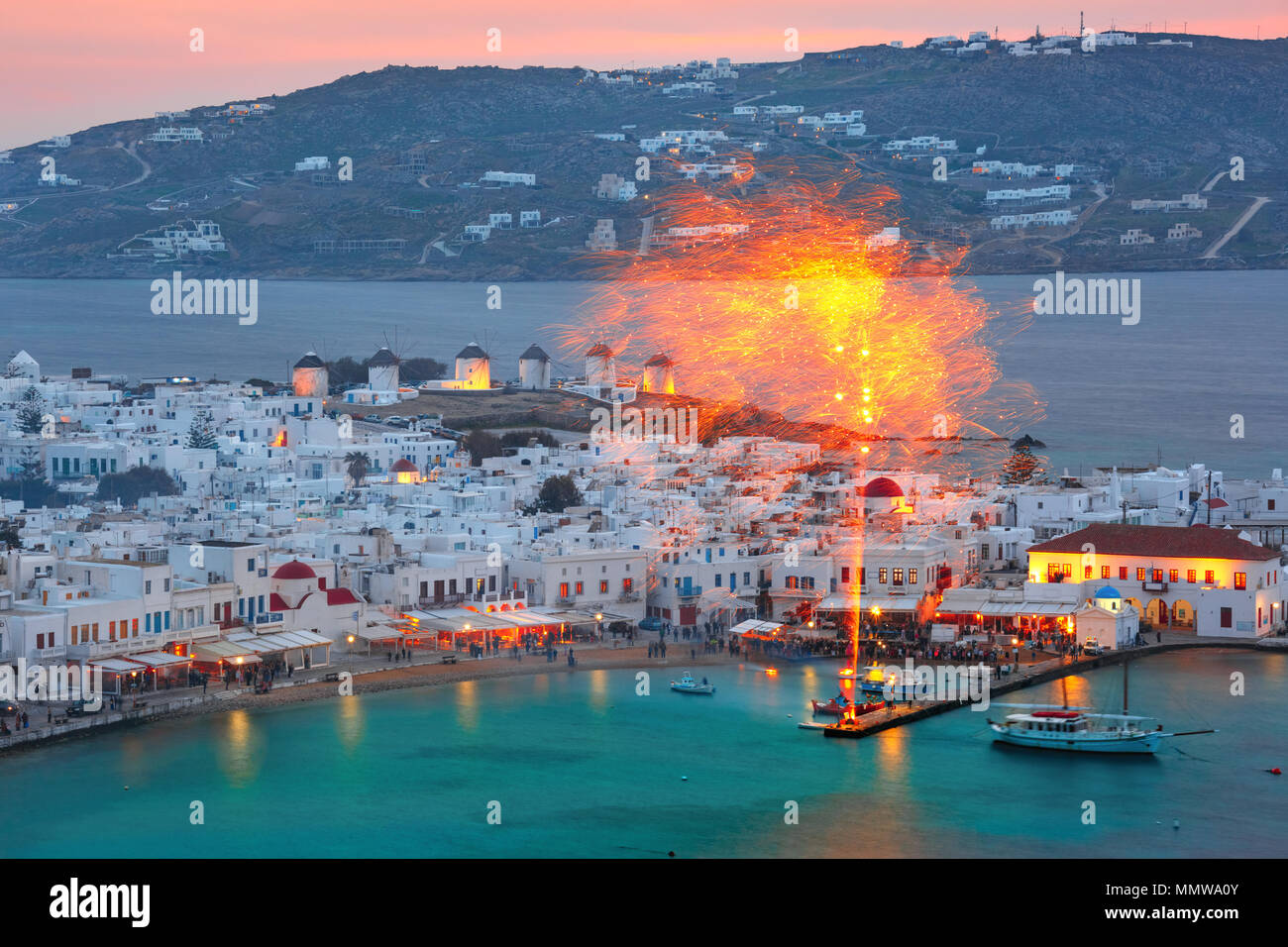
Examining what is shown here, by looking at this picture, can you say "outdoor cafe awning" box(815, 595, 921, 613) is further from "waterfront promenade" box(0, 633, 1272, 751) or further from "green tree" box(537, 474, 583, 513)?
"green tree" box(537, 474, 583, 513)

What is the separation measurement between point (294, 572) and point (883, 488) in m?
8.78

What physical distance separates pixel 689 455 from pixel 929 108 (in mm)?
98541

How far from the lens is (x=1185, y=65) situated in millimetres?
133625

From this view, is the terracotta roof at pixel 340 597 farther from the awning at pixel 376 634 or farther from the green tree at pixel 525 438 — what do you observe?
the green tree at pixel 525 438

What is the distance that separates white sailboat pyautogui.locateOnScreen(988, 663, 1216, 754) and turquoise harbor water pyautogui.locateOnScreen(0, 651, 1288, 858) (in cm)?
17

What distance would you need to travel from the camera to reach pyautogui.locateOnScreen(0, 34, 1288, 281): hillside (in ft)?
340

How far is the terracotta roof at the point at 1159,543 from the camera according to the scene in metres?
21.5

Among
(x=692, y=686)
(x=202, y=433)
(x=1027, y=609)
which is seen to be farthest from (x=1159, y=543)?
(x=202, y=433)

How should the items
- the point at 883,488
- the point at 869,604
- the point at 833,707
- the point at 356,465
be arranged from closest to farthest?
1. the point at 833,707
2. the point at 869,604
3. the point at 883,488
4. the point at 356,465

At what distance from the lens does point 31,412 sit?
119ft

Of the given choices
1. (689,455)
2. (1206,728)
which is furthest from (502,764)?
(689,455)

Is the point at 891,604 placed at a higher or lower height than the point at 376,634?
higher

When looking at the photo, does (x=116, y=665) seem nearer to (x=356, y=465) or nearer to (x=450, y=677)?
(x=450, y=677)

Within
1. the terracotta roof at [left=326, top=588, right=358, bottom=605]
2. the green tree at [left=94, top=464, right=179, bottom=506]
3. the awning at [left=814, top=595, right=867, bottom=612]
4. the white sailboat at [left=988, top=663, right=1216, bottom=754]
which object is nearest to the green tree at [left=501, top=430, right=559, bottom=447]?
the green tree at [left=94, top=464, right=179, bottom=506]
